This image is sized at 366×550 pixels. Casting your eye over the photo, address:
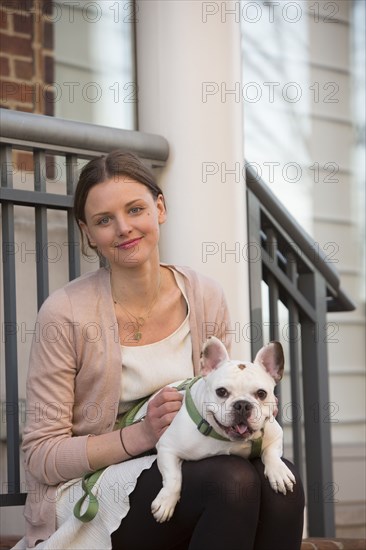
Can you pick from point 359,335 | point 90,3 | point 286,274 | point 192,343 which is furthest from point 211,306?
point 359,335

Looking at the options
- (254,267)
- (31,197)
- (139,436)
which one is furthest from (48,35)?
(139,436)

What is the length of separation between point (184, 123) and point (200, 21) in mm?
291

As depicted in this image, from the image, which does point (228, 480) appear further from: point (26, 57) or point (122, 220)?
point (26, 57)

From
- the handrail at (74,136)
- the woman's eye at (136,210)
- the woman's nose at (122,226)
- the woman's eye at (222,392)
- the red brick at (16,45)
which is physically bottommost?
the woman's eye at (222,392)

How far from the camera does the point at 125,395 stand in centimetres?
236

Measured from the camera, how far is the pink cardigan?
2.27 m

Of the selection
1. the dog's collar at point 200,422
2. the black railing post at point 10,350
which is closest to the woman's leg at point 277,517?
the dog's collar at point 200,422

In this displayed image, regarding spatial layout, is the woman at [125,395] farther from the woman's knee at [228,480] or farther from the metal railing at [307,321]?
the metal railing at [307,321]

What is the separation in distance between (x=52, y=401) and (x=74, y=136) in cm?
76

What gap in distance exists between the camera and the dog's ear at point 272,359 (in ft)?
7.03

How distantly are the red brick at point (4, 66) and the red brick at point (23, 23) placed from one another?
0.15 meters

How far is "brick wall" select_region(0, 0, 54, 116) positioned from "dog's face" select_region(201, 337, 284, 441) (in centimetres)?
205

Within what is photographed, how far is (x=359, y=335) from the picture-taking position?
18.0 ft

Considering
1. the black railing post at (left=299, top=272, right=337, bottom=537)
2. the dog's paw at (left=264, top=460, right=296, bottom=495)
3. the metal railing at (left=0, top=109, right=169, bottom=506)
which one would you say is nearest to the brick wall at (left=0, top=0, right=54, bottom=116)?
the metal railing at (left=0, top=109, right=169, bottom=506)
